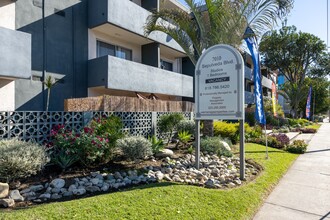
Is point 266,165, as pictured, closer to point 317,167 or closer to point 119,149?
point 317,167

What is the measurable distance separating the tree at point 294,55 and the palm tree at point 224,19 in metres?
25.4

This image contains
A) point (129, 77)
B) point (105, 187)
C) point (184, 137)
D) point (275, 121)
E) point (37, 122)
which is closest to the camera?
point (105, 187)

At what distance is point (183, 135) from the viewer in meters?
9.83

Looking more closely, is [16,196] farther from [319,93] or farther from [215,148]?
[319,93]

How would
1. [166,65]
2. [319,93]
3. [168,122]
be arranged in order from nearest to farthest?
[168,122] < [166,65] < [319,93]

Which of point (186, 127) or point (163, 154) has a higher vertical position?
point (186, 127)

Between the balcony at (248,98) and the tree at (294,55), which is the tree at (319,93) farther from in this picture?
the balcony at (248,98)

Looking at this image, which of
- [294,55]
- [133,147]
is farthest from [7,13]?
[294,55]

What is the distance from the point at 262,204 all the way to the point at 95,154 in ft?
12.8

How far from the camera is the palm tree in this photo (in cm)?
871

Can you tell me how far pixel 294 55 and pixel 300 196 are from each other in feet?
116

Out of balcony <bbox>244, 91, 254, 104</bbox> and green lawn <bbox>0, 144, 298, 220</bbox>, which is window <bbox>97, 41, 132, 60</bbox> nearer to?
green lawn <bbox>0, 144, 298, 220</bbox>

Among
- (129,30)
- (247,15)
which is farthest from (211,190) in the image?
(129,30)

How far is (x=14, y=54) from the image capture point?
26.5 feet
